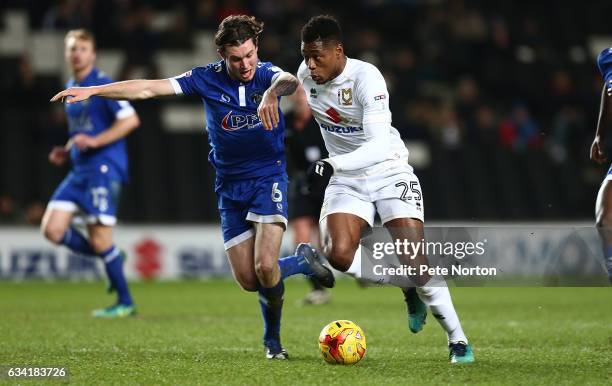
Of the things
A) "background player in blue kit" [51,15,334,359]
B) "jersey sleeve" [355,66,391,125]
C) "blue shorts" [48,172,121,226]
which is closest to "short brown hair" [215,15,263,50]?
"background player in blue kit" [51,15,334,359]

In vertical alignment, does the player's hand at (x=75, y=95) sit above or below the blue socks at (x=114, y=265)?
above

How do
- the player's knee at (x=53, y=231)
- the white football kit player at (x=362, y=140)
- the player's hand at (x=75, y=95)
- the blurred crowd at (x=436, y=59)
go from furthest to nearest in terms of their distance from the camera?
the blurred crowd at (x=436, y=59), the player's knee at (x=53, y=231), the white football kit player at (x=362, y=140), the player's hand at (x=75, y=95)

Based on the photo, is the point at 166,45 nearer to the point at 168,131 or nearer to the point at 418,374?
the point at 168,131

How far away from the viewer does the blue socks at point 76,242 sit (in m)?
9.58

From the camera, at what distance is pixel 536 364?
6.09m

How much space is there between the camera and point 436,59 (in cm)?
1844

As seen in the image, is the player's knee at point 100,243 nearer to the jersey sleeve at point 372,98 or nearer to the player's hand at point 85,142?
the player's hand at point 85,142

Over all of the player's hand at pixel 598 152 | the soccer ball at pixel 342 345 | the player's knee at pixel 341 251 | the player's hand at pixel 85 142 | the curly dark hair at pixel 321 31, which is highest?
the curly dark hair at pixel 321 31

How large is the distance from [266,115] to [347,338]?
136cm

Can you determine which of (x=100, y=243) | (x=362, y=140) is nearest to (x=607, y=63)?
(x=362, y=140)

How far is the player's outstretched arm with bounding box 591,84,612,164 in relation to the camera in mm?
7312

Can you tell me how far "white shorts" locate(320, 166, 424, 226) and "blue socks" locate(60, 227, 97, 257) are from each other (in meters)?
3.60

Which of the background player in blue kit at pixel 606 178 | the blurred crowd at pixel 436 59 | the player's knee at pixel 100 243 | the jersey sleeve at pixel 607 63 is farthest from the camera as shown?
the blurred crowd at pixel 436 59

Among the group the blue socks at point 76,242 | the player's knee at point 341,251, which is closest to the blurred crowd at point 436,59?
the blue socks at point 76,242
